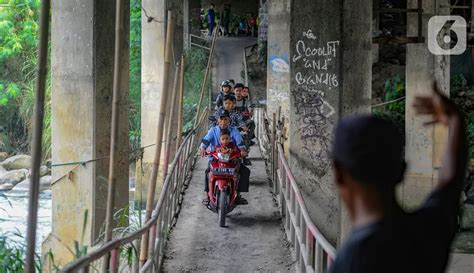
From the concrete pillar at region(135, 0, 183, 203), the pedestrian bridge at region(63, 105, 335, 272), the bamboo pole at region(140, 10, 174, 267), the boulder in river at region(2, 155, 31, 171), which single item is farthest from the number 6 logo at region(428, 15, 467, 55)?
the boulder in river at region(2, 155, 31, 171)

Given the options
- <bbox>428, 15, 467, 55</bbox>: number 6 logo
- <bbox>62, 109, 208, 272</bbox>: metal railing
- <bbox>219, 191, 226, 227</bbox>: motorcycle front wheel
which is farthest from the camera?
<bbox>428, 15, 467, 55</bbox>: number 6 logo

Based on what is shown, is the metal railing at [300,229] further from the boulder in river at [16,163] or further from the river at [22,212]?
the boulder in river at [16,163]

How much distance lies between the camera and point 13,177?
2123 cm

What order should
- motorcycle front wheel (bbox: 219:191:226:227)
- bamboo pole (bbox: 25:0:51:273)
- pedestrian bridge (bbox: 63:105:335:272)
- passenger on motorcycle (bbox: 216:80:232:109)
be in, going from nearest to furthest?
1. bamboo pole (bbox: 25:0:51:273)
2. pedestrian bridge (bbox: 63:105:335:272)
3. motorcycle front wheel (bbox: 219:191:226:227)
4. passenger on motorcycle (bbox: 216:80:232:109)

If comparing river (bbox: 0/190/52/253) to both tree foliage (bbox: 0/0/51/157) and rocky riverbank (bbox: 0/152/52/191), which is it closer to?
rocky riverbank (bbox: 0/152/52/191)

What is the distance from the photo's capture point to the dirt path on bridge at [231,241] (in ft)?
25.9

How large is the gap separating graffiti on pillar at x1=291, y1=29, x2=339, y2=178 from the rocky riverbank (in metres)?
12.4

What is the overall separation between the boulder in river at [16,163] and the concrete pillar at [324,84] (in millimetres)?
15188

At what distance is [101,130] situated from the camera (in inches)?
344

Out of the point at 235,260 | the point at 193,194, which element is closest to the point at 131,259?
the point at 235,260

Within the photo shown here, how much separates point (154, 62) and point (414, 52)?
20.0 ft

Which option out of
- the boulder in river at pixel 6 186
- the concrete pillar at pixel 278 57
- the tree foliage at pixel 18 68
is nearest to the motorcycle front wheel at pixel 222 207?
the concrete pillar at pixel 278 57

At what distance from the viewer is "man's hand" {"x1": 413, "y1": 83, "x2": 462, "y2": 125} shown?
2.70 m

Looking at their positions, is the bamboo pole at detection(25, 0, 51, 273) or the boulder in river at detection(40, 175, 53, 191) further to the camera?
the boulder in river at detection(40, 175, 53, 191)
